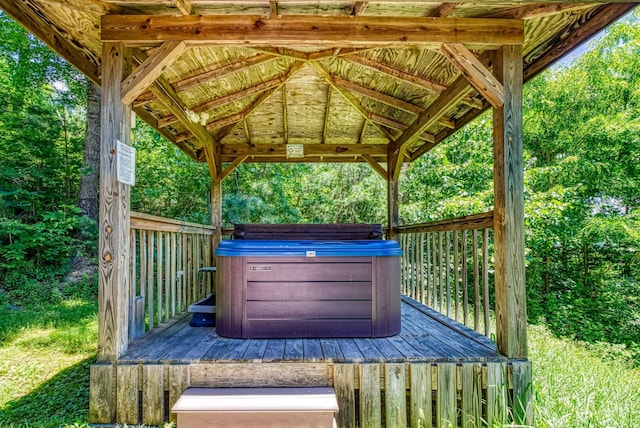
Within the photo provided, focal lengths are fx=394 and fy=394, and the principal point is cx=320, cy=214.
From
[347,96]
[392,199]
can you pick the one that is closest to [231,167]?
[347,96]

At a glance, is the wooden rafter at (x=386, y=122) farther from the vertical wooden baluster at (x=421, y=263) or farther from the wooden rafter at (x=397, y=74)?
the vertical wooden baluster at (x=421, y=263)

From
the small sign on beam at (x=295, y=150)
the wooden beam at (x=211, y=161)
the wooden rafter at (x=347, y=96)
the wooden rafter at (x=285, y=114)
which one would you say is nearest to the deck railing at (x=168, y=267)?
the wooden beam at (x=211, y=161)

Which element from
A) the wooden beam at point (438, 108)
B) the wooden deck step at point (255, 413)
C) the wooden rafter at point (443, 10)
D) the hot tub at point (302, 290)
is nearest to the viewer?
the wooden deck step at point (255, 413)

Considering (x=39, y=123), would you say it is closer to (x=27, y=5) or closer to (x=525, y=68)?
→ (x=27, y=5)

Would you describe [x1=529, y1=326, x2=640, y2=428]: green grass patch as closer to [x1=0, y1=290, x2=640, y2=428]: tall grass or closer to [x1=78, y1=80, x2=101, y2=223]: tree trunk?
[x1=0, y1=290, x2=640, y2=428]: tall grass

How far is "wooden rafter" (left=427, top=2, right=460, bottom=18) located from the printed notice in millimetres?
2384

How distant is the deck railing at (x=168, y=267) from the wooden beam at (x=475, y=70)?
265 cm

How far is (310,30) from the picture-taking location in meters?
2.81

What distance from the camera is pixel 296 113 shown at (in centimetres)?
549

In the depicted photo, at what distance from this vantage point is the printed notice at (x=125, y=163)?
2.75 metres

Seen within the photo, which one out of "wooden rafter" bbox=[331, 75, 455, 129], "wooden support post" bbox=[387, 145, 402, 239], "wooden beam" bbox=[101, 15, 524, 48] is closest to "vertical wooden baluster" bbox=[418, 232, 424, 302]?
"wooden support post" bbox=[387, 145, 402, 239]

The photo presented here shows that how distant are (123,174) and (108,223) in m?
0.36

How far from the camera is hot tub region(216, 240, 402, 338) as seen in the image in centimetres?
321

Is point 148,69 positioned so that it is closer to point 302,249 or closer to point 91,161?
point 302,249
